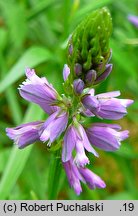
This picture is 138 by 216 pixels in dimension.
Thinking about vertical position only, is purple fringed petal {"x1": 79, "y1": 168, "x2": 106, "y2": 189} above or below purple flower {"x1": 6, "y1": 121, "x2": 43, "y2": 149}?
below

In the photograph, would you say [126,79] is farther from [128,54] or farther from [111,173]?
[111,173]

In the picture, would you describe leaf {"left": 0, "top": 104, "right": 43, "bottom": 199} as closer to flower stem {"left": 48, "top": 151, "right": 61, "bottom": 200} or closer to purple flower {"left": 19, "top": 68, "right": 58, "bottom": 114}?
flower stem {"left": 48, "top": 151, "right": 61, "bottom": 200}

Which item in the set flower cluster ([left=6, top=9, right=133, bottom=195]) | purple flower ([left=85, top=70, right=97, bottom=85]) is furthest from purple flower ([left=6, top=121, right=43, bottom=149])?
purple flower ([left=85, top=70, right=97, bottom=85])

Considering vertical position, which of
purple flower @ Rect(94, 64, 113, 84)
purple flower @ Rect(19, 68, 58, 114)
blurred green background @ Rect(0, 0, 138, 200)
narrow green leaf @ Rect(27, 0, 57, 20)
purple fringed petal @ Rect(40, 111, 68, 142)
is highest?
purple flower @ Rect(19, 68, 58, 114)

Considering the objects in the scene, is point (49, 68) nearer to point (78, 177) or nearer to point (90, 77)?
point (78, 177)

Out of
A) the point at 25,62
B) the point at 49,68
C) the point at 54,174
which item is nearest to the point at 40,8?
the point at 49,68

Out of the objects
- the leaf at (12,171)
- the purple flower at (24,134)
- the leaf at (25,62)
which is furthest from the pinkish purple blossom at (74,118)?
the leaf at (25,62)
